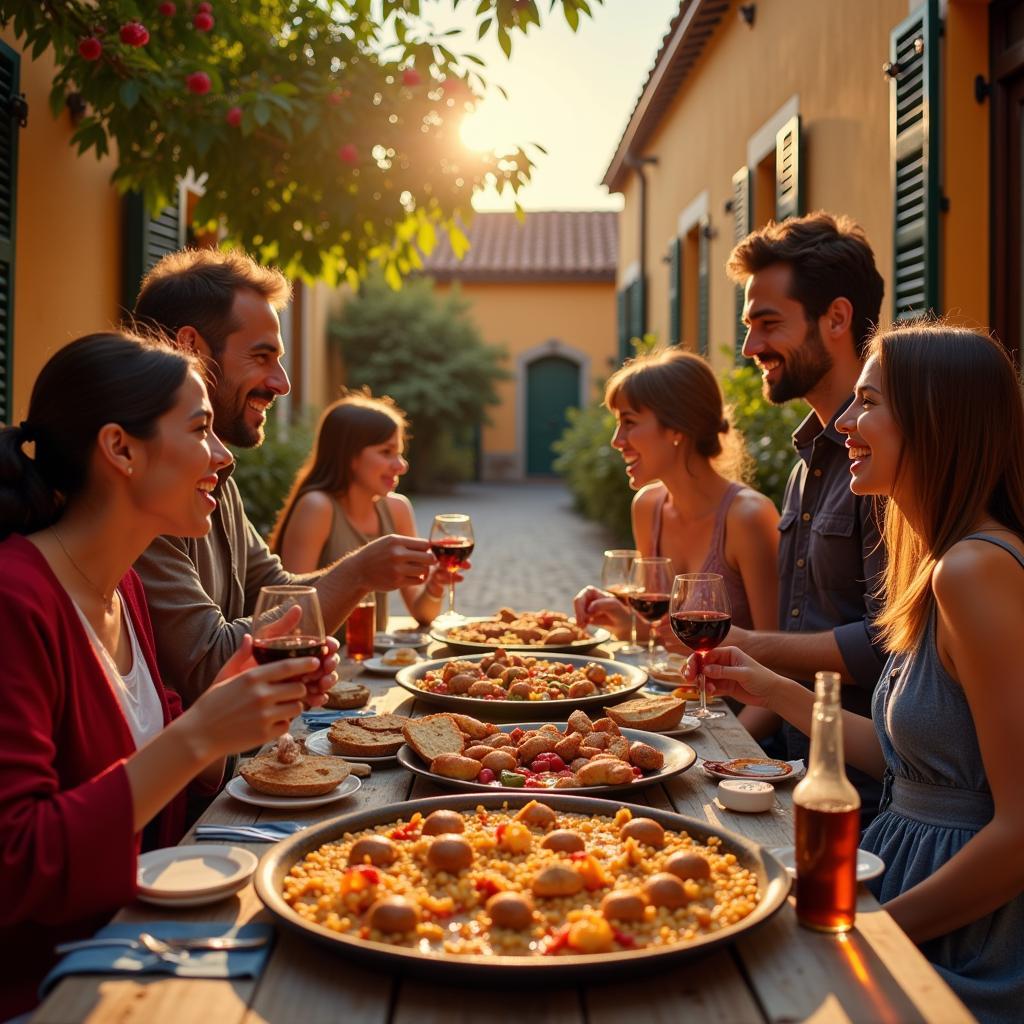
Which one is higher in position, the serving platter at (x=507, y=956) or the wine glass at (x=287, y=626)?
the wine glass at (x=287, y=626)

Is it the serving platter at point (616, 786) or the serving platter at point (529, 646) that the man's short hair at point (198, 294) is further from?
the serving platter at point (616, 786)

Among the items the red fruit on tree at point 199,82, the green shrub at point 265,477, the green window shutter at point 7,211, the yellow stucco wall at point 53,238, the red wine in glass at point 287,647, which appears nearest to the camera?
the red wine in glass at point 287,647

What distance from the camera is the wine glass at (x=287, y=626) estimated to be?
1979 millimetres

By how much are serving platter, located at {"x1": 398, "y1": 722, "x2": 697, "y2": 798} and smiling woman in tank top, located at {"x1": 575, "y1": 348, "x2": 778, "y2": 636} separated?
5.34 ft

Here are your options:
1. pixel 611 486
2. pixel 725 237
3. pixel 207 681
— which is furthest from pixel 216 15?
pixel 611 486

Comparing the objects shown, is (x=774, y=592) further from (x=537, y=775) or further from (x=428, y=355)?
(x=428, y=355)

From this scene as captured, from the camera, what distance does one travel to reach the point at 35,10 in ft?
15.2

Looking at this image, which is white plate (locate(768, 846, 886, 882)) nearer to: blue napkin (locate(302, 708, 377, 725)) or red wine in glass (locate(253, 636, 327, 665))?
red wine in glass (locate(253, 636, 327, 665))

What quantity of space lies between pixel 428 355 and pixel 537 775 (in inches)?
920

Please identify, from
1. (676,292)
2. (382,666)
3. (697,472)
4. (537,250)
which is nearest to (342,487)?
(697,472)

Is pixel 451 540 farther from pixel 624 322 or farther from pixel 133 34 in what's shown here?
pixel 624 322

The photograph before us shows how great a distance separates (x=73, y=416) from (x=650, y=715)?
137cm

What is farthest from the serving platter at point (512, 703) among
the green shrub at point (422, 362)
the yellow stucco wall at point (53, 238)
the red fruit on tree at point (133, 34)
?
the green shrub at point (422, 362)

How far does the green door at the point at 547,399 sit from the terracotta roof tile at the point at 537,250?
2.12 meters
